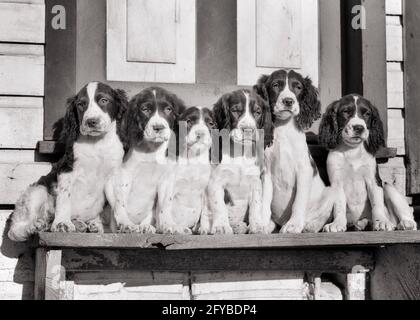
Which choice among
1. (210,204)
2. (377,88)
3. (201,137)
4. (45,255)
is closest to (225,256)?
(210,204)

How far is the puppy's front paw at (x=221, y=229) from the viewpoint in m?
5.23

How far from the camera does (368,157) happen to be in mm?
5746

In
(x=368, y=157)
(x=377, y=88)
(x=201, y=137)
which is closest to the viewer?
(x=201, y=137)

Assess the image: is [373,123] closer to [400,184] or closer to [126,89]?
[400,184]

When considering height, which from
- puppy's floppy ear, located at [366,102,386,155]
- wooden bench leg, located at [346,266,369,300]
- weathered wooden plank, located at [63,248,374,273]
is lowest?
wooden bench leg, located at [346,266,369,300]

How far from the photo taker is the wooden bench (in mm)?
4922

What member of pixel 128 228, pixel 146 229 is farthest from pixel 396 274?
pixel 128 228

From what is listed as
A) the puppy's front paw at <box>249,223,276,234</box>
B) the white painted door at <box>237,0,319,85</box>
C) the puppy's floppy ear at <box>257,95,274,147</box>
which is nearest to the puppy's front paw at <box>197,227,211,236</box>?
the puppy's front paw at <box>249,223,276,234</box>

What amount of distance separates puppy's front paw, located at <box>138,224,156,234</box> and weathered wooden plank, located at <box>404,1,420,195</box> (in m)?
2.05

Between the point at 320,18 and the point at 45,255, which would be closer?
the point at 45,255

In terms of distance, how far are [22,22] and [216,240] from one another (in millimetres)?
2116

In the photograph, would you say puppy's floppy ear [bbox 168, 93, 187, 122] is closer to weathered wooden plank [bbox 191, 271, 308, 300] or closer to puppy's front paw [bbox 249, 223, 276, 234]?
puppy's front paw [bbox 249, 223, 276, 234]

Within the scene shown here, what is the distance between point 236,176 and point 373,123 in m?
1.01

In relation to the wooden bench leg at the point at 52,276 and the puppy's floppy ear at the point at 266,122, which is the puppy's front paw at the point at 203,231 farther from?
the wooden bench leg at the point at 52,276
